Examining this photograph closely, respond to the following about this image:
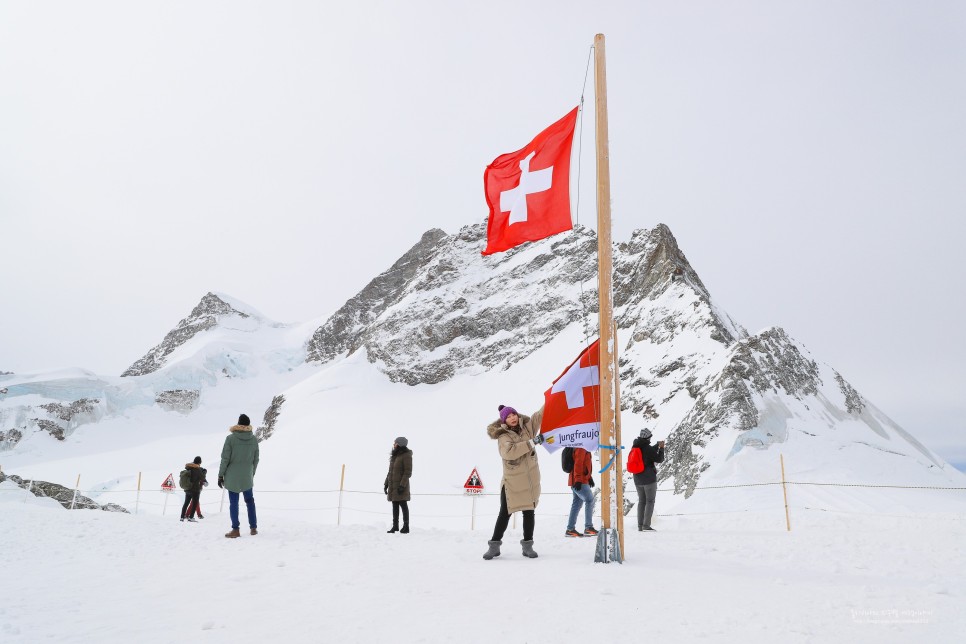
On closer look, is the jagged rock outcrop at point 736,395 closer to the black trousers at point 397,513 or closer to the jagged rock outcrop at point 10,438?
the black trousers at point 397,513

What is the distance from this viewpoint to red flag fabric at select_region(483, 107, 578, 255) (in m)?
7.88

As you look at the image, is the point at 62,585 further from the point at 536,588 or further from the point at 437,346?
the point at 437,346

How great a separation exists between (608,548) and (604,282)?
9.84 ft

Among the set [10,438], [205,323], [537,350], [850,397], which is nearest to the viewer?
[850,397]

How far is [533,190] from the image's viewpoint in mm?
8172

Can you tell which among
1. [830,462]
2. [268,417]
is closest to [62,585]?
[830,462]

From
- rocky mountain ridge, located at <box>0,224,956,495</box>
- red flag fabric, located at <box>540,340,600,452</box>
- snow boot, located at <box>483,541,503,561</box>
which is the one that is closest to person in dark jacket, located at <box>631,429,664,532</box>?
red flag fabric, located at <box>540,340,600,452</box>

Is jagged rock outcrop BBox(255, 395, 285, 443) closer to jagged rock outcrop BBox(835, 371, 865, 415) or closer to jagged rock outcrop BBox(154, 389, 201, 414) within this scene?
jagged rock outcrop BBox(154, 389, 201, 414)

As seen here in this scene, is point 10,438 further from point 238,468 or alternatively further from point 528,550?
point 528,550

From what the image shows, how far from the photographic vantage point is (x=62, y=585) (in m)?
5.16

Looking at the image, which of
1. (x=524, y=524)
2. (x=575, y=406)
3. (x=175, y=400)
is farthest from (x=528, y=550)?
(x=175, y=400)

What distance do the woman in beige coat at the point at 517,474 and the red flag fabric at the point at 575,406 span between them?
38 cm

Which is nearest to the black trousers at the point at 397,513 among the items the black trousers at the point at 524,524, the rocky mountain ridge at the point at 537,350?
the black trousers at the point at 524,524

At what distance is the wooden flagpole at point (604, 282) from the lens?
6672mm
